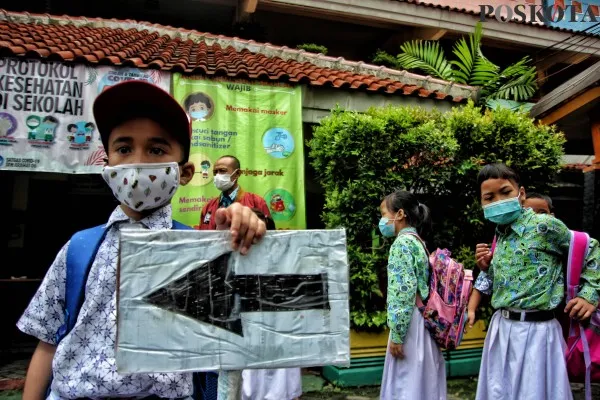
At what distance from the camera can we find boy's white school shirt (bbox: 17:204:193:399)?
114 centimetres

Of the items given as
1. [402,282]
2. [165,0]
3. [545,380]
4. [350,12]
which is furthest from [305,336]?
[165,0]

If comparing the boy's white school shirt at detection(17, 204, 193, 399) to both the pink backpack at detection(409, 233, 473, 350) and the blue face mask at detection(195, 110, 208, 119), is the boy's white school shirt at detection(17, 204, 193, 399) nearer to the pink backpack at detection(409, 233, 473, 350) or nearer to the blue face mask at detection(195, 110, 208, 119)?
the pink backpack at detection(409, 233, 473, 350)

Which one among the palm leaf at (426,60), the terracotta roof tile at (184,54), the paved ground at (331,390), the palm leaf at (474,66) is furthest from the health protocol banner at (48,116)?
the palm leaf at (474,66)

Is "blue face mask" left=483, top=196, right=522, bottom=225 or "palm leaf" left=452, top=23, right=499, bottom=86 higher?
A: "palm leaf" left=452, top=23, right=499, bottom=86

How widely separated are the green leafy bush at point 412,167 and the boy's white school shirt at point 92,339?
3744 millimetres

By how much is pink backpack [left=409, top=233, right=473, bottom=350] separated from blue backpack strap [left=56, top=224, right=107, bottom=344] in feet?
7.73

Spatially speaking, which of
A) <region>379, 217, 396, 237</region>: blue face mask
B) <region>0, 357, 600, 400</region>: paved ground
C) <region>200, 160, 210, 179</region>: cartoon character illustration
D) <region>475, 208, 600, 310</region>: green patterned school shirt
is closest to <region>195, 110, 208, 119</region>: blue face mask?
<region>200, 160, 210, 179</region>: cartoon character illustration

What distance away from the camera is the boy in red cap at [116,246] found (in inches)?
44.9

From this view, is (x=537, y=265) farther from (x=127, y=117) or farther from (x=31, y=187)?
(x=31, y=187)

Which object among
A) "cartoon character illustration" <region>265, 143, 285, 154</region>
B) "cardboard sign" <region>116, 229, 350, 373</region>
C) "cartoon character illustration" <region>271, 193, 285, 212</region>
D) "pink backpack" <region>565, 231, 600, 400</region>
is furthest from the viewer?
"cartoon character illustration" <region>265, 143, 285, 154</region>

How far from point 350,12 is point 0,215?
8.17m

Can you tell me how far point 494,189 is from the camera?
296 centimetres

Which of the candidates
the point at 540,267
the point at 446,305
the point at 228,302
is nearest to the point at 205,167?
the point at 446,305

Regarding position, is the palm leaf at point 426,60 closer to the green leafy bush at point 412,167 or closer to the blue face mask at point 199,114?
the green leafy bush at point 412,167
